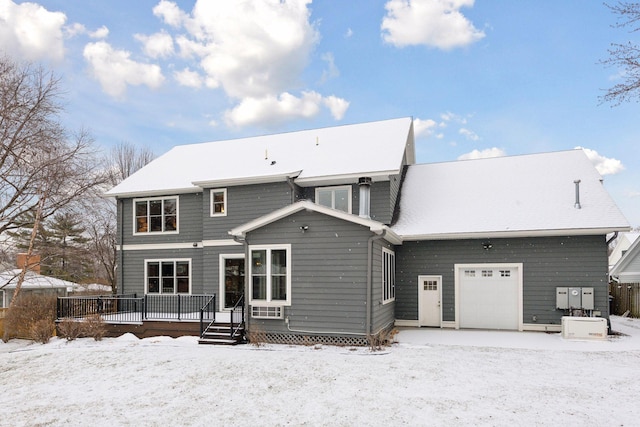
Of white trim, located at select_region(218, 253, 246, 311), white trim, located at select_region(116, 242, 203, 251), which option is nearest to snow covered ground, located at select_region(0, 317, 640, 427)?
white trim, located at select_region(218, 253, 246, 311)

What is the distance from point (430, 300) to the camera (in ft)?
48.1

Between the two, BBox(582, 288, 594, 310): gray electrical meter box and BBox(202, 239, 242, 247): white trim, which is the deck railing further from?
BBox(582, 288, 594, 310): gray electrical meter box

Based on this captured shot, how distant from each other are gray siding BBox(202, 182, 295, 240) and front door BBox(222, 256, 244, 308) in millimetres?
978


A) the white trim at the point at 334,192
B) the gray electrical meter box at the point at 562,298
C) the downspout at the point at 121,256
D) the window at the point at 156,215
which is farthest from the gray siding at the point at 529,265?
the downspout at the point at 121,256

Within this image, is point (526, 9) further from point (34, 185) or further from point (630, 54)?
point (34, 185)

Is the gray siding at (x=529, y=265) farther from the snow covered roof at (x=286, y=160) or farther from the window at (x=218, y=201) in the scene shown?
the window at (x=218, y=201)

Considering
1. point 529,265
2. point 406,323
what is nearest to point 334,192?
point 406,323

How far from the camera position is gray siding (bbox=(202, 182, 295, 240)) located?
1555cm

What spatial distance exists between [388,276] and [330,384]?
20.3 feet

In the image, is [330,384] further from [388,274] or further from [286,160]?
[286,160]

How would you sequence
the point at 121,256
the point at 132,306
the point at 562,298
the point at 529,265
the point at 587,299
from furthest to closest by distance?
the point at 121,256 → the point at 132,306 → the point at 529,265 → the point at 562,298 → the point at 587,299

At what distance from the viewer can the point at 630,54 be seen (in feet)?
26.3

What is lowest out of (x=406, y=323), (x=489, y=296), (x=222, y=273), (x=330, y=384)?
(x=406, y=323)

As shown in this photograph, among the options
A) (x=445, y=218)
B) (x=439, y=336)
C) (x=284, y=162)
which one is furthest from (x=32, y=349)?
(x=445, y=218)
